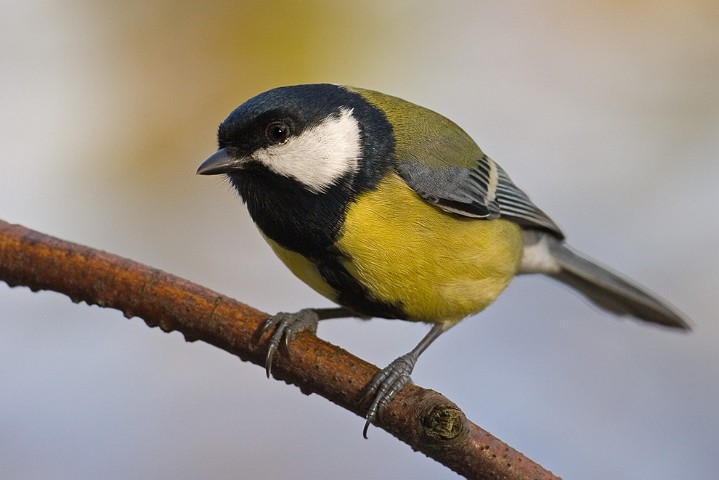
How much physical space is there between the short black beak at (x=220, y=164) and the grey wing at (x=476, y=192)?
44 cm

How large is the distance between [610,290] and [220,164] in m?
1.65

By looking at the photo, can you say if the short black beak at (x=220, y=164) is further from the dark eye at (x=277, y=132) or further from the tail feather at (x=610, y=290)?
the tail feather at (x=610, y=290)

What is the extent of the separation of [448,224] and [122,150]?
1537mm

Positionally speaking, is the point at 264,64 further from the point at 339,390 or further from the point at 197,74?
the point at 339,390

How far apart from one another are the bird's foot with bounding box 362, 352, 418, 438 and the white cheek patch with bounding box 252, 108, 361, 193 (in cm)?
48

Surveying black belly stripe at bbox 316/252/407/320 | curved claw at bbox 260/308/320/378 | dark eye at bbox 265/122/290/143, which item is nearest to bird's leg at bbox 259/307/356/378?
curved claw at bbox 260/308/320/378

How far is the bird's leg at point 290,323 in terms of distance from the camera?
1867 millimetres

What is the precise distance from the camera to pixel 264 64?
318 cm

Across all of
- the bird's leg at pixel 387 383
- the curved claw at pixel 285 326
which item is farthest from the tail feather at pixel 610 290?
the curved claw at pixel 285 326

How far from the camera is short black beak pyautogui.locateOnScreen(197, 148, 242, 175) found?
2.09 m

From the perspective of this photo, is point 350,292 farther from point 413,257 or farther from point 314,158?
point 314,158

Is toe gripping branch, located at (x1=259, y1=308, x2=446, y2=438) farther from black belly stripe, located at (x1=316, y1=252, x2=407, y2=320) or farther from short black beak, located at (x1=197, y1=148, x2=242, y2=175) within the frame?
short black beak, located at (x1=197, y1=148, x2=242, y2=175)

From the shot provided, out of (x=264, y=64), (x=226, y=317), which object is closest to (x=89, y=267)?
(x=226, y=317)

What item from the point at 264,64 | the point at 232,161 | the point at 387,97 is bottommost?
the point at 232,161
